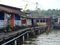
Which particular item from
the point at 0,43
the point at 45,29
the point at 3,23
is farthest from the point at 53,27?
the point at 0,43

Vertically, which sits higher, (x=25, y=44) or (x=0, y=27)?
(x=0, y=27)

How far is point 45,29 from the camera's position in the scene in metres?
45.0

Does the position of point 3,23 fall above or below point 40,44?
above

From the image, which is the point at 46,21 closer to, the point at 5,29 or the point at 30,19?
the point at 30,19

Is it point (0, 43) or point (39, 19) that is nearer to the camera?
point (0, 43)

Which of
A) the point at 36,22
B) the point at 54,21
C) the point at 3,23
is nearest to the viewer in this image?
the point at 3,23

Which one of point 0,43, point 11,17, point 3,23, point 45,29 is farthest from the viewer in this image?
point 45,29

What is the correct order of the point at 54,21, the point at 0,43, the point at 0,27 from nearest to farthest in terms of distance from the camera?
the point at 0,43, the point at 0,27, the point at 54,21

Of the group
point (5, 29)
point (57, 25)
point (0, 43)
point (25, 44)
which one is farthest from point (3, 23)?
point (57, 25)

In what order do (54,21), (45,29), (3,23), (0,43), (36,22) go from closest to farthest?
(0,43)
(3,23)
(45,29)
(36,22)
(54,21)

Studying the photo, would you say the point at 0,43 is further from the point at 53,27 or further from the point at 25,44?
the point at 53,27

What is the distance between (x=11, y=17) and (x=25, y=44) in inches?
298

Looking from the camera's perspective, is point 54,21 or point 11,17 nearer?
point 11,17

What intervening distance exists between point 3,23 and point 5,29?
43.4 inches
